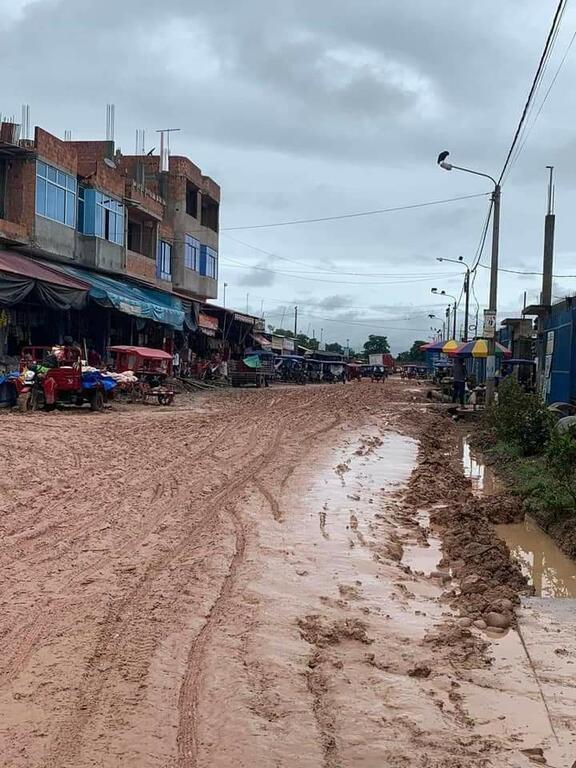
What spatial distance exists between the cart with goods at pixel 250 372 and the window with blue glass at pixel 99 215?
428 inches

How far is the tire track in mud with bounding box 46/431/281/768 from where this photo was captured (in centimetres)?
338

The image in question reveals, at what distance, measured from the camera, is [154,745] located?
3.42 metres

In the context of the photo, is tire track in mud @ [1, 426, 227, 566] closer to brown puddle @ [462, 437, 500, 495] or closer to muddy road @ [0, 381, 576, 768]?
muddy road @ [0, 381, 576, 768]

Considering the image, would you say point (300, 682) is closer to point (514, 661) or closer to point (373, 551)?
point (514, 661)

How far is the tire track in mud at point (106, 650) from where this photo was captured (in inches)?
133

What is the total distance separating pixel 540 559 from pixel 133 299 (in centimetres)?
2228

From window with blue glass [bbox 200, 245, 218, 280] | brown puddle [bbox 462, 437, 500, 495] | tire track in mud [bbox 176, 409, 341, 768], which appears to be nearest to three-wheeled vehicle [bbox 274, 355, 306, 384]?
window with blue glass [bbox 200, 245, 218, 280]

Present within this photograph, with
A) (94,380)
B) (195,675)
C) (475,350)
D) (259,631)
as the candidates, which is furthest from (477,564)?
(475,350)

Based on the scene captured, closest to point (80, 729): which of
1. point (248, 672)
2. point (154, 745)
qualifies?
point (154, 745)

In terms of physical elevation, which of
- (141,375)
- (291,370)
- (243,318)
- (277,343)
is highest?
(243,318)

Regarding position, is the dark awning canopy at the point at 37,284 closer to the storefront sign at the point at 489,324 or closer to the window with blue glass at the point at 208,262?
the storefront sign at the point at 489,324

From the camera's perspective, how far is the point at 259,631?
16.3ft

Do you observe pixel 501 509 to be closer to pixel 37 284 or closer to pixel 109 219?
pixel 37 284

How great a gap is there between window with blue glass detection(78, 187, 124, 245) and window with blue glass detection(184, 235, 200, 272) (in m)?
11.4
